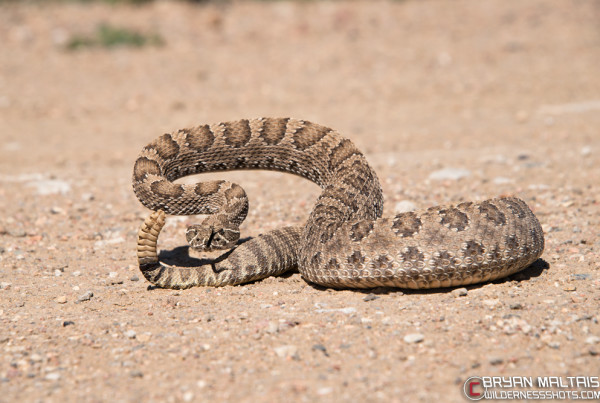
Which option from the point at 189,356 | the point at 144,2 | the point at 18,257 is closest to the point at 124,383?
the point at 189,356

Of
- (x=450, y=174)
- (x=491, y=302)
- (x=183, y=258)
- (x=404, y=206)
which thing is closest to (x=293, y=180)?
(x=404, y=206)

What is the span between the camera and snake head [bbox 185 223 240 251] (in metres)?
8.02

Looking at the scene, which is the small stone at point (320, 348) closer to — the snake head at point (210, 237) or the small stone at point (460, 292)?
the small stone at point (460, 292)

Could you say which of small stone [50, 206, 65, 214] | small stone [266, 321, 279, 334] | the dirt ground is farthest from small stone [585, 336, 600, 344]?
small stone [50, 206, 65, 214]

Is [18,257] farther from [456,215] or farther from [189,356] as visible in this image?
[456,215]

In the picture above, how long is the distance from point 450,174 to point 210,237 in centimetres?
585

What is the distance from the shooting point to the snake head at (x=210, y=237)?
8016 millimetres

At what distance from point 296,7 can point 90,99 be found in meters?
10.7

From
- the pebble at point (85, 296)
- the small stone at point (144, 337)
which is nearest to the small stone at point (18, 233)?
the pebble at point (85, 296)

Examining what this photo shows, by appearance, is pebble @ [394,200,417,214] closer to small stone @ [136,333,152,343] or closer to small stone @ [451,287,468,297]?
small stone @ [451,287,468,297]

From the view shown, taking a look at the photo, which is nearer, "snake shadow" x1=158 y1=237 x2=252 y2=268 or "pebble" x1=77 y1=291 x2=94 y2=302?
"pebble" x1=77 y1=291 x2=94 y2=302

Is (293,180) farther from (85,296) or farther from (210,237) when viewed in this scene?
(85,296)

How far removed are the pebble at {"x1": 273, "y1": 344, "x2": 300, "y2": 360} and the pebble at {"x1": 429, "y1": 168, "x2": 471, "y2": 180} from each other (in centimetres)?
656

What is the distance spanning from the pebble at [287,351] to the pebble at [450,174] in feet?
21.5
